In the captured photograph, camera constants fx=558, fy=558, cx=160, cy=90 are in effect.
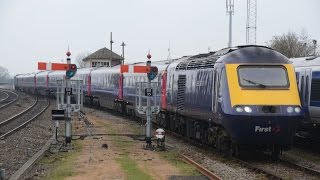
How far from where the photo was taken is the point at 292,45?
62.3 metres

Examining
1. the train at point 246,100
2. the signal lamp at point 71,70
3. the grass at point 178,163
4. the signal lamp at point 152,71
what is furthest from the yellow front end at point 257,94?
the signal lamp at point 71,70

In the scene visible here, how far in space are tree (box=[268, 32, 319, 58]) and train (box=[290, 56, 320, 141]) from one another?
41862mm

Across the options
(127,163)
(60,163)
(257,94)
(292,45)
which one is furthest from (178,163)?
(292,45)

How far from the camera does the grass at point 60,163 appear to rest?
38.0 feet

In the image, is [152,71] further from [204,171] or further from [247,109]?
[204,171]

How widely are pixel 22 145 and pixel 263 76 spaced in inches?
300

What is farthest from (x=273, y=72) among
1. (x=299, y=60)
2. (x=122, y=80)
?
(x=122, y=80)

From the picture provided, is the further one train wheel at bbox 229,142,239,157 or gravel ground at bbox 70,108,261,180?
train wheel at bbox 229,142,239,157

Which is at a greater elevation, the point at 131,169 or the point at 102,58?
A: the point at 102,58

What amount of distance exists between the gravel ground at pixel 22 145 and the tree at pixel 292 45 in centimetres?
4015

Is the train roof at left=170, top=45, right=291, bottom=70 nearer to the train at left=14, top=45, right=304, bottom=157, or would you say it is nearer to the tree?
the train at left=14, top=45, right=304, bottom=157

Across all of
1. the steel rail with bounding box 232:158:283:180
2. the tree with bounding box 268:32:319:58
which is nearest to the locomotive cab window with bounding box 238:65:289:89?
the steel rail with bounding box 232:158:283:180

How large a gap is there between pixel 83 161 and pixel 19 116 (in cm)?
1718

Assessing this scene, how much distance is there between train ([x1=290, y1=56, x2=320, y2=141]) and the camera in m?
15.9
